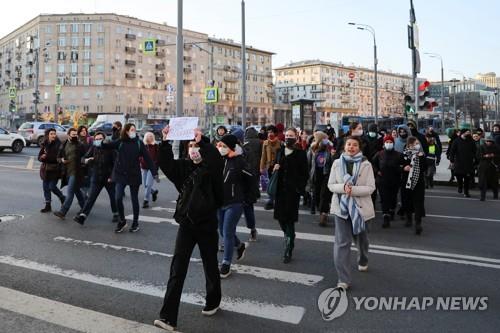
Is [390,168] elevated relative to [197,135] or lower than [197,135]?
lower

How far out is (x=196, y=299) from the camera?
512cm

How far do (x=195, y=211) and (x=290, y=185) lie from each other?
7.91 feet

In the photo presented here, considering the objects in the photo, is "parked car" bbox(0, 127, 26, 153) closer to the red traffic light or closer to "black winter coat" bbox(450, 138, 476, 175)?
the red traffic light

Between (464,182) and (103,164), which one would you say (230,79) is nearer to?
(464,182)

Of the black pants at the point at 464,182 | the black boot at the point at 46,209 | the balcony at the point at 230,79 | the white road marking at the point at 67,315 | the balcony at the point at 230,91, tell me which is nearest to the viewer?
the white road marking at the point at 67,315

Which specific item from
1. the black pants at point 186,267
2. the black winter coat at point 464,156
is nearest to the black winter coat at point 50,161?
the black pants at point 186,267

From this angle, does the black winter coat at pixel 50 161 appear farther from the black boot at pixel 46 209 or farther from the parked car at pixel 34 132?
the parked car at pixel 34 132

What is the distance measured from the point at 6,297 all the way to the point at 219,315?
2.31 meters

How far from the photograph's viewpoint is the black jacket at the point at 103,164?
30.0 ft

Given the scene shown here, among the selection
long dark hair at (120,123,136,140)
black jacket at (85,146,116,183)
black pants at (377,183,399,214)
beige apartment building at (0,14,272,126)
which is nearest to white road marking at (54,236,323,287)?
long dark hair at (120,123,136,140)

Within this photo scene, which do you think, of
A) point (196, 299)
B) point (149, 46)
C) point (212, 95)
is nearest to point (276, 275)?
point (196, 299)

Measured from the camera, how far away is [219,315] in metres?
4.67

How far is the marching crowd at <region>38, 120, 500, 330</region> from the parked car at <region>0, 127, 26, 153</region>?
1988 centimetres

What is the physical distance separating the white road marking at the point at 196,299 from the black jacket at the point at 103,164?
2.89 metres
